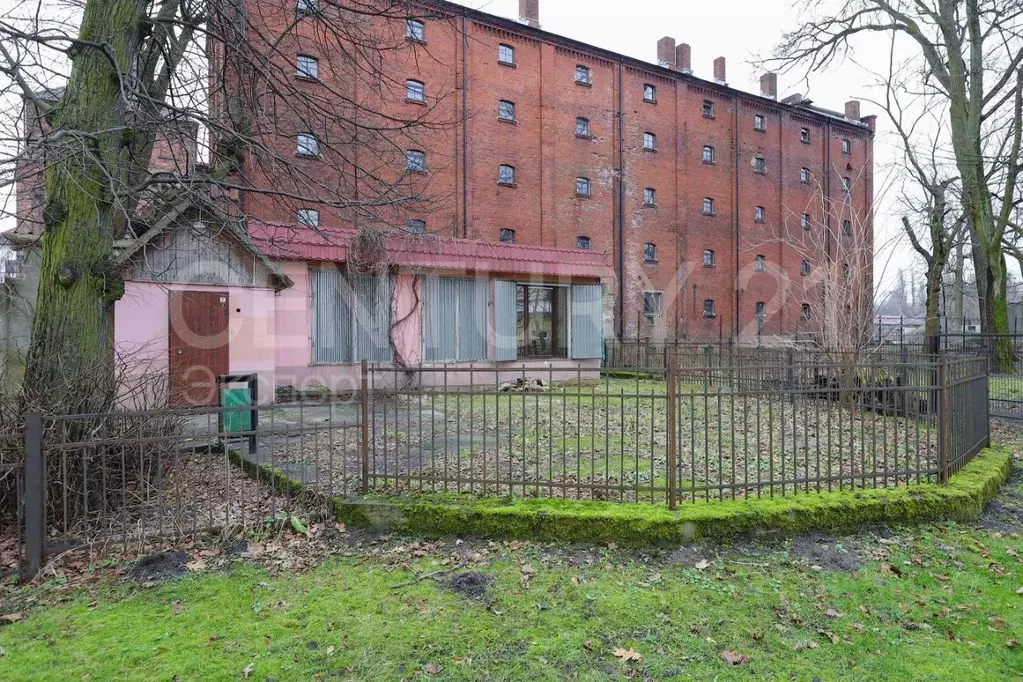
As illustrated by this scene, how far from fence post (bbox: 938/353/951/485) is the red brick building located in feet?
42.4

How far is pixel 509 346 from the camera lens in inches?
635

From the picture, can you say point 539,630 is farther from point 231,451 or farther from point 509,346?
point 509,346

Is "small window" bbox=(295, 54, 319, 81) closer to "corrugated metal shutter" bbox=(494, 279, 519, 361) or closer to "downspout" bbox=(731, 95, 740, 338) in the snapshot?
"corrugated metal shutter" bbox=(494, 279, 519, 361)

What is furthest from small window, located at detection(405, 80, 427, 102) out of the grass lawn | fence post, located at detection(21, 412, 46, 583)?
the grass lawn

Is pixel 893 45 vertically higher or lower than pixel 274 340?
higher

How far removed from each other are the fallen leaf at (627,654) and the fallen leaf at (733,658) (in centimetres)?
47

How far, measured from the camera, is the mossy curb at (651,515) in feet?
16.3

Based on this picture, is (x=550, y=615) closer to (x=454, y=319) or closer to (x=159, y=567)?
(x=159, y=567)

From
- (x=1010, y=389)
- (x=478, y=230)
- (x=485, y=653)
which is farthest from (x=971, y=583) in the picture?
(x=478, y=230)

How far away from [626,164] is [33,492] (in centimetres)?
2502

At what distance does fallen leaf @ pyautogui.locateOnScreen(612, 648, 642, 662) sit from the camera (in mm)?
3447

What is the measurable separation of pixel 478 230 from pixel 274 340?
11383mm

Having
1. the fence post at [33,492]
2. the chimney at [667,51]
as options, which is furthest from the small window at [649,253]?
the fence post at [33,492]

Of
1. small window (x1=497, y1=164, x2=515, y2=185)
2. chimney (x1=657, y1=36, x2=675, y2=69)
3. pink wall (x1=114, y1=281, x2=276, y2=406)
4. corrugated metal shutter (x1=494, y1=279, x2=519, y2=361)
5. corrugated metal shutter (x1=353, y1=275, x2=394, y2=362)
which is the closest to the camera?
pink wall (x1=114, y1=281, x2=276, y2=406)
